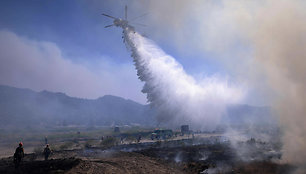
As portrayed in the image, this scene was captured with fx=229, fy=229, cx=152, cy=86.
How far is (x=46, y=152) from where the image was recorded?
25234mm

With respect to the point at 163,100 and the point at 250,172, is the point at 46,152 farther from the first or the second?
the point at 163,100

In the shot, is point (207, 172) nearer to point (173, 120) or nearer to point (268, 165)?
point (268, 165)

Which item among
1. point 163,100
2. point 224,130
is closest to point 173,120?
point 163,100

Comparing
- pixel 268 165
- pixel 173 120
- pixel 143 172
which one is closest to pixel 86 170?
pixel 143 172

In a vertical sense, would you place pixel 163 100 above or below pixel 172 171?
above

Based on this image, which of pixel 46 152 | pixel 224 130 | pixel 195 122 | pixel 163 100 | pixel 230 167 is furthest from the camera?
pixel 224 130

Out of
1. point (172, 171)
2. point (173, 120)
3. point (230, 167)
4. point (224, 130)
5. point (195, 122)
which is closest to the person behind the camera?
point (172, 171)

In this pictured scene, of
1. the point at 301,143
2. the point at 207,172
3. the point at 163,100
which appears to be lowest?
the point at 207,172

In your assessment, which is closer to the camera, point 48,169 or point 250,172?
point 48,169

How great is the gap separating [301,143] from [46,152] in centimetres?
2788

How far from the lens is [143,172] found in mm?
19453

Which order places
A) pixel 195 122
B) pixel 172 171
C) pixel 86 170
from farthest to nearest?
pixel 195 122 < pixel 172 171 < pixel 86 170

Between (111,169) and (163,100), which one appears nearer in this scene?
(111,169)

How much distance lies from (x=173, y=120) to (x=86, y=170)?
3895 cm
